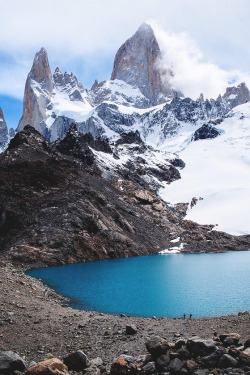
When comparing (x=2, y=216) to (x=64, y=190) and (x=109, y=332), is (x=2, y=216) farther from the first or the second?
(x=109, y=332)

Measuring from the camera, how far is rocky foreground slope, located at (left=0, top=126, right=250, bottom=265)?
51625 millimetres

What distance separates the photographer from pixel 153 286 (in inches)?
1368

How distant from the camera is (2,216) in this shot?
54.6m

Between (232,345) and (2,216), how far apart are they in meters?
49.6

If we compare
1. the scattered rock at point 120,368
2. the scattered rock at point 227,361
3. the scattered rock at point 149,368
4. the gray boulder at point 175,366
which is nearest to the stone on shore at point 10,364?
the scattered rock at point 120,368

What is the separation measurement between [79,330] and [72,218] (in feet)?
134

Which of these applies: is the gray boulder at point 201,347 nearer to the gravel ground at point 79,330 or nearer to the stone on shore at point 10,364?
the gravel ground at point 79,330

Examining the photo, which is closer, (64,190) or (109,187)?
(64,190)

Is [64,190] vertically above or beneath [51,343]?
above

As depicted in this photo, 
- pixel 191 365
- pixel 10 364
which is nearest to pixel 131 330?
pixel 191 365

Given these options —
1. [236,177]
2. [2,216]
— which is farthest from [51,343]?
[236,177]

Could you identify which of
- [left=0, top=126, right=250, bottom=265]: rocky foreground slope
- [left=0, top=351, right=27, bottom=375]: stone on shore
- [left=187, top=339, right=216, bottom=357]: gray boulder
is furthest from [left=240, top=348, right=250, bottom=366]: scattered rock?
[left=0, top=126, right=250, bottom=265]: rocky foreground slope

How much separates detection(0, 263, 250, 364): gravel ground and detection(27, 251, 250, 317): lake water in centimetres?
507

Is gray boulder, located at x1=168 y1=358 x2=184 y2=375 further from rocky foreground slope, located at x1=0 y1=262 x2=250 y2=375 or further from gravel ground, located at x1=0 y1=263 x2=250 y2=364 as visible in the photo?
gravel ground, located at x1=0 y1=263 x2=250 y2=364
